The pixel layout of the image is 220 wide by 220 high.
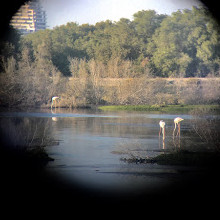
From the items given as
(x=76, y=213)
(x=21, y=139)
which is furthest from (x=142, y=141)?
(x=76, y=213)

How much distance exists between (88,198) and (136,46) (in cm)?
2426

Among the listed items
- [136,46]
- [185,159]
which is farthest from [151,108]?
[185,159]

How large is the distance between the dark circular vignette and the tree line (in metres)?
14.9

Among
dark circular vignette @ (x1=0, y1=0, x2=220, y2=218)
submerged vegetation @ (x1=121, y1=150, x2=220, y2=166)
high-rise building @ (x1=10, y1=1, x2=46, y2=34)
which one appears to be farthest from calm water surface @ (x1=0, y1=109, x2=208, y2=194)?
high-rise building @ (x1=10, y1=1, x2=46, y2=34)

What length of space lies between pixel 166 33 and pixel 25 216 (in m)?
21.8

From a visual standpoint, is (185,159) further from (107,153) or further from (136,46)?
(136,46)

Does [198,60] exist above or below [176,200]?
above

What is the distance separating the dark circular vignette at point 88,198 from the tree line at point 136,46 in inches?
586

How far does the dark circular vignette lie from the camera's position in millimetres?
4539

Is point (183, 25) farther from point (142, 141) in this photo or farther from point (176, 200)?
point (176, 200)

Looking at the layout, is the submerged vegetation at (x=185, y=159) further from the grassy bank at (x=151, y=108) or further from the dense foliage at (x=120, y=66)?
the grassy bank at (x=151, y=108)

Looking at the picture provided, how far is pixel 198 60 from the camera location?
2223 cm

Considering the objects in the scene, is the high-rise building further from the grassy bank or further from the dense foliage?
the grassy bank

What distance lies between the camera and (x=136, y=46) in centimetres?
2862
